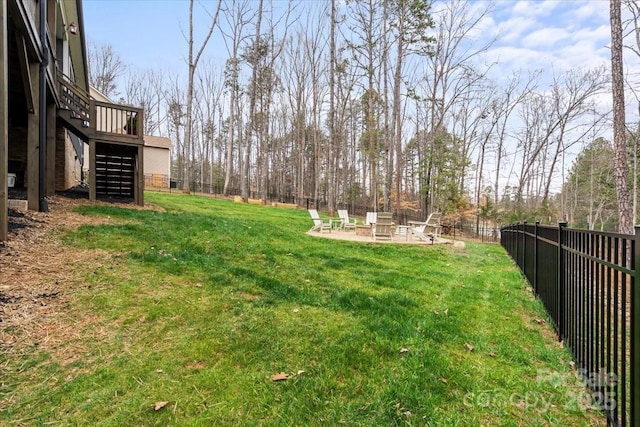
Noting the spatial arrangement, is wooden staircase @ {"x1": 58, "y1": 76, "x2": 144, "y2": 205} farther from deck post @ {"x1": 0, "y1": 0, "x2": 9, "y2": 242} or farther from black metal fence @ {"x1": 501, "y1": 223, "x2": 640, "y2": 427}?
black metal fence @ {"x1": 501, "y1": 223, "x2": 640, "y2": 427}

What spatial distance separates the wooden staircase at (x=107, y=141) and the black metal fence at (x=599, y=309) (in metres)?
9.13

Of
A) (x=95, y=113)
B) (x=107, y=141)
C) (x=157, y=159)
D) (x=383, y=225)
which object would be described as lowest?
(x=383, y=225)

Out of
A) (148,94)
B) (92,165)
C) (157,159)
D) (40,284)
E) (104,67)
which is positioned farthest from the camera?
(148,94)

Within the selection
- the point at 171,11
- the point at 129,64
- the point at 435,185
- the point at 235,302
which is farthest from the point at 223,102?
the point at 235,302

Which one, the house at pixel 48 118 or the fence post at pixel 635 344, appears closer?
the fence post at pixel 635 344

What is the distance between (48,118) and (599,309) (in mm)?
10413

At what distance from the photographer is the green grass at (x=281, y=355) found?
2.08 metres

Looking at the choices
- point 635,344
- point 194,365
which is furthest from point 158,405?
point 635,344

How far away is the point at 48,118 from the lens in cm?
803

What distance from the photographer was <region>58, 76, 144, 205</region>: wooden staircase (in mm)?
8742

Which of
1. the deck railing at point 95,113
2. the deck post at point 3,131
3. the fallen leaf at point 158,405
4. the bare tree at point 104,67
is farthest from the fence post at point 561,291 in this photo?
the bare tree at point 104,67

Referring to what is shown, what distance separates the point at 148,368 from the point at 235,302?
124cm

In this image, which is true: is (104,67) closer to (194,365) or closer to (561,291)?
(194,365)

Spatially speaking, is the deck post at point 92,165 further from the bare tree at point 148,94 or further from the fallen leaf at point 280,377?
the bare tree at point 148,94
